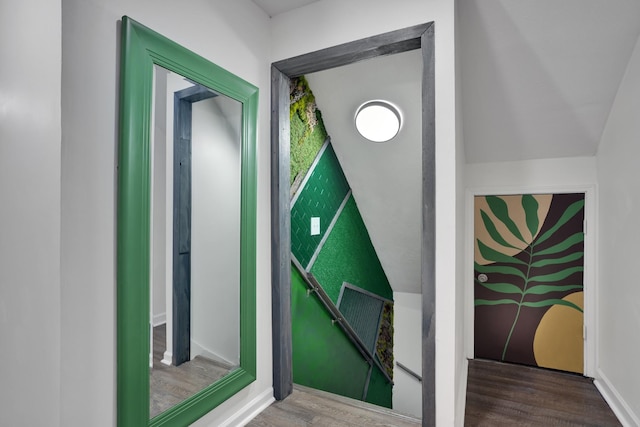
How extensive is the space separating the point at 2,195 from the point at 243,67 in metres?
1.37

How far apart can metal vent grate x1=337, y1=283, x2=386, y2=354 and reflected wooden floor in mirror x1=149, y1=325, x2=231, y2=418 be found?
159 cm

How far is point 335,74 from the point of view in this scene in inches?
102

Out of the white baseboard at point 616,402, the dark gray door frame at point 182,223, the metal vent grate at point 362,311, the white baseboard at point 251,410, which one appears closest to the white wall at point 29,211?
the dark gray door frame at point 182,223

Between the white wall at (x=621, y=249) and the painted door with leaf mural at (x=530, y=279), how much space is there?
0.61ft

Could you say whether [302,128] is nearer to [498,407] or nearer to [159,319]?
[159,319]

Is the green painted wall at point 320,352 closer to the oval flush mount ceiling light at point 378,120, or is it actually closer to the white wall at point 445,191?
the white wall at point 445,191

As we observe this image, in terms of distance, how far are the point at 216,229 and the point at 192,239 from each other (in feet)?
0.52

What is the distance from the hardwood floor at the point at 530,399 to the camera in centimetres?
189

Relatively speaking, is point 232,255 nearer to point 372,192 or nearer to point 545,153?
point 372,192

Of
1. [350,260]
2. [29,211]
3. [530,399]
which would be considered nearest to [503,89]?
[350,260]

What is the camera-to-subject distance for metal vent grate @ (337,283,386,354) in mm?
3160

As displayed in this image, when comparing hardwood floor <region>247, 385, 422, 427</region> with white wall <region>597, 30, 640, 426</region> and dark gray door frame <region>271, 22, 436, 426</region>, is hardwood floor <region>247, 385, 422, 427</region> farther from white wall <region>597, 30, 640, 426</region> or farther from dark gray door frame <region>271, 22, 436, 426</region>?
white wall <region>597, 30, 640, 426</region>

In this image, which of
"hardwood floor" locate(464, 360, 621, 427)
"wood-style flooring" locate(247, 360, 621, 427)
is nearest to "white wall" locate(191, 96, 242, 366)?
"wood-style flooring" locate(247, 360, 621, 427)

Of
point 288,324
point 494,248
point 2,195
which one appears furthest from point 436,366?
point 2,195
